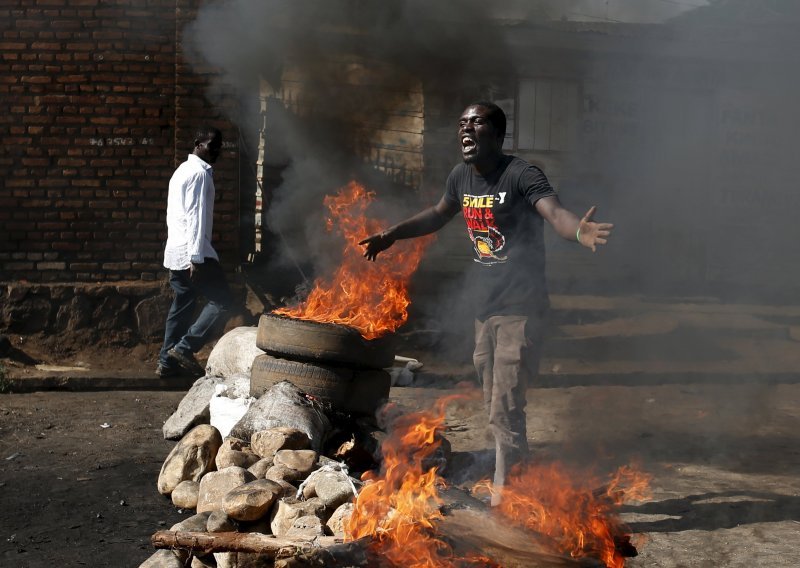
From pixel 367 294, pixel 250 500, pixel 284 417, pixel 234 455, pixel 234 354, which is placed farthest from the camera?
pixel 234 354

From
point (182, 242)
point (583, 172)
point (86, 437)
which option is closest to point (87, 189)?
point (182, 242)

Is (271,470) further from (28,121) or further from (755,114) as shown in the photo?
(755,114)

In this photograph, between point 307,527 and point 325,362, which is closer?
point 307,527

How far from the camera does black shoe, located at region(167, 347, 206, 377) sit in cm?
805

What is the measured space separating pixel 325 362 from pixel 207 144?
292 centimetres

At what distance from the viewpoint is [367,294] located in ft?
20.8

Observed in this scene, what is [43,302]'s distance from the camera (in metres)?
9.07

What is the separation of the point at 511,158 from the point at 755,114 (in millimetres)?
9384

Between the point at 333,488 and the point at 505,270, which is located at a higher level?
the point at 505,270

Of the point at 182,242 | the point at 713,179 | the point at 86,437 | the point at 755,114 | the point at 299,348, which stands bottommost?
the point at 86,437

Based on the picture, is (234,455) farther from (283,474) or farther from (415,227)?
(415,227)

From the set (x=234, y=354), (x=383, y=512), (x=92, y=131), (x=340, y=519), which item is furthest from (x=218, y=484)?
(x=92, y=131)

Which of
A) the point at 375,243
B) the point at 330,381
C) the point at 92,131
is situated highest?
the point at 92,131

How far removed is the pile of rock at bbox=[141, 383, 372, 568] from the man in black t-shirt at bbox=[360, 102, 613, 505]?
2.86 ft
